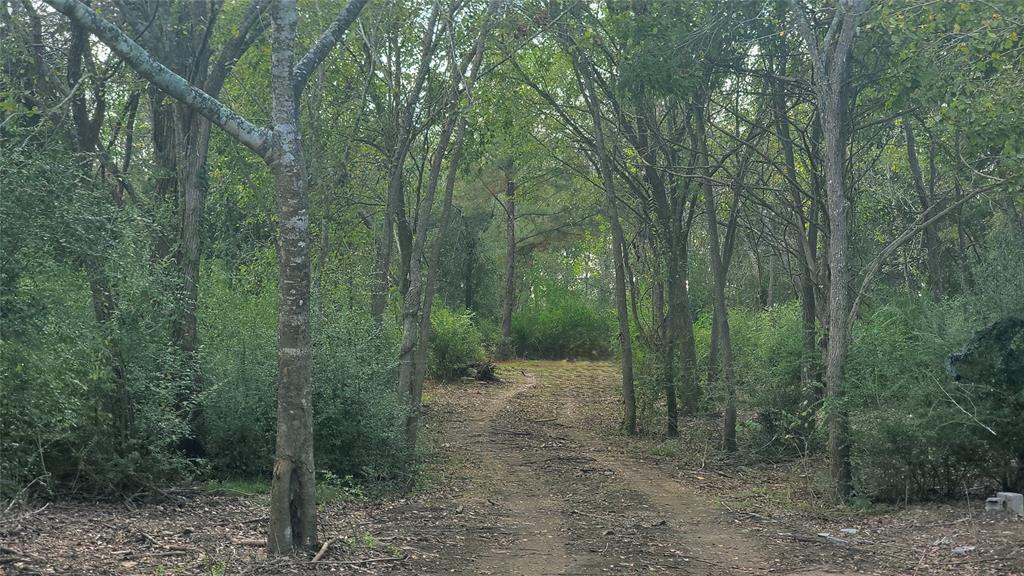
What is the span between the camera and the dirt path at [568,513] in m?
8.52

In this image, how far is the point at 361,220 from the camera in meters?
19.9

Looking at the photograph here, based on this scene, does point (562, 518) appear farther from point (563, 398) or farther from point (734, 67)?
point (563, 398)

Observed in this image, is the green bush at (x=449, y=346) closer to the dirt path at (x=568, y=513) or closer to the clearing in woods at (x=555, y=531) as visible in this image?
the dirt path at (x=568, y=513)

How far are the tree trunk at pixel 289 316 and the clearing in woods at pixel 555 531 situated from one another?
484mm

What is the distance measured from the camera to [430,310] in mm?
14258

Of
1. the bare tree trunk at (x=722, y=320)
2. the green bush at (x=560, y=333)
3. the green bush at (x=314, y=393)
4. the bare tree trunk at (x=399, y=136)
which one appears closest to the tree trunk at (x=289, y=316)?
the green bush at (x=314, y=393)

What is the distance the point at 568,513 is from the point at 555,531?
1193mm

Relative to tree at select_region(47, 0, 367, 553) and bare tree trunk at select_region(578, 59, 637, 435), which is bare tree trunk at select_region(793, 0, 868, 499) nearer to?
bare tree trunk at select_region(578, 59, 637, 435)

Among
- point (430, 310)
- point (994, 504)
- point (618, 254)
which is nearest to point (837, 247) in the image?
point (994, 504)

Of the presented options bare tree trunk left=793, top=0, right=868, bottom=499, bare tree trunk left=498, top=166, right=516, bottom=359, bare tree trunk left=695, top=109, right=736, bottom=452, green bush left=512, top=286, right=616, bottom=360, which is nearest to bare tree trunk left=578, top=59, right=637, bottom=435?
bare tree trunk left=695, top=109, right=736, bottom=452

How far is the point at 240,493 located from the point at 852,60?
9414mm

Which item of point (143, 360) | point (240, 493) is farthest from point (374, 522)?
point (143, 360)

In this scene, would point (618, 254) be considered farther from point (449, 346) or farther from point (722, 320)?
point (449, 346)

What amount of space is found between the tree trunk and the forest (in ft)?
0.08
